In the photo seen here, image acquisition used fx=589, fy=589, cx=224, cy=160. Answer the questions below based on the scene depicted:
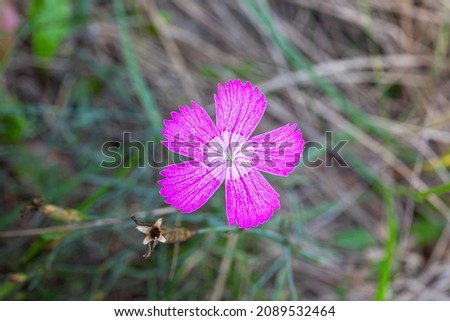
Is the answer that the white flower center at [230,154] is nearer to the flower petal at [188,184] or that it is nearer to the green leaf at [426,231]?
the flower petal at [188,184]

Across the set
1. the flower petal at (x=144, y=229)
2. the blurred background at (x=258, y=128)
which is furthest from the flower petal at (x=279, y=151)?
the blurred background at (x=258, y=128)

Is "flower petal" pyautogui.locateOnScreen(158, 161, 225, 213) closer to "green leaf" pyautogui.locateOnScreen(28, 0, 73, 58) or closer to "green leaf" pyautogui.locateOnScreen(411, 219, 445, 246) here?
"green leaf" pyautogui.locateOnScreen(28, 0, 73, 58)

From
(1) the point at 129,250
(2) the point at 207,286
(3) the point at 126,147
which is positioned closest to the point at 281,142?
(1) the point at 129,250

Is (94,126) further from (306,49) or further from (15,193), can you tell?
(306,49)

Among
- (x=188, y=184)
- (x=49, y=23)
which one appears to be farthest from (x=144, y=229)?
(x=49, y=23)

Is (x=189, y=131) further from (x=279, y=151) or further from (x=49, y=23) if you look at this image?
(x=49, y=23)

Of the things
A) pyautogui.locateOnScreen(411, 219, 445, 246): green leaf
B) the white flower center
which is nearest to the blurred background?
pyautogui.locateOnScreen(411, 219, 445, 246): green leaf

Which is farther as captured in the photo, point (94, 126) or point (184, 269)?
point (94, 126)
